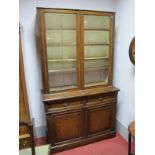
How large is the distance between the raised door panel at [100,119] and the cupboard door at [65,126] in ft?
0.52

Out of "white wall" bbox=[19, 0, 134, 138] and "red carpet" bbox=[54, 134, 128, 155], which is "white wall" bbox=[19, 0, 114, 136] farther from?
"red carpet" bbox=[54, 134, 128, 155]

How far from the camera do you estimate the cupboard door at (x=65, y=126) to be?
2.06m

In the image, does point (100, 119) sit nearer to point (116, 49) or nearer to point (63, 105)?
point (63, 105)

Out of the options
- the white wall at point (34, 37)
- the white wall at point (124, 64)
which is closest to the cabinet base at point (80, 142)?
the white wall at point (124, 64)

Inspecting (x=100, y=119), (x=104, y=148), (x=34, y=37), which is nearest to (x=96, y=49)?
(x=34, y=37)

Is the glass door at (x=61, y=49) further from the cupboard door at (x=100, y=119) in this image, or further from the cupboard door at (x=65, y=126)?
the cupboard door at (x=100, y=119)

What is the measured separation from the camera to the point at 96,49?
237 centimetres

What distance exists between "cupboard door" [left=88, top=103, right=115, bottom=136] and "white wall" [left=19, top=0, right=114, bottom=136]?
81 centimetres

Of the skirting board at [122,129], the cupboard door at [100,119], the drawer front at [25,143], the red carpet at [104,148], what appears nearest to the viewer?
the drawer front at [25,143]
